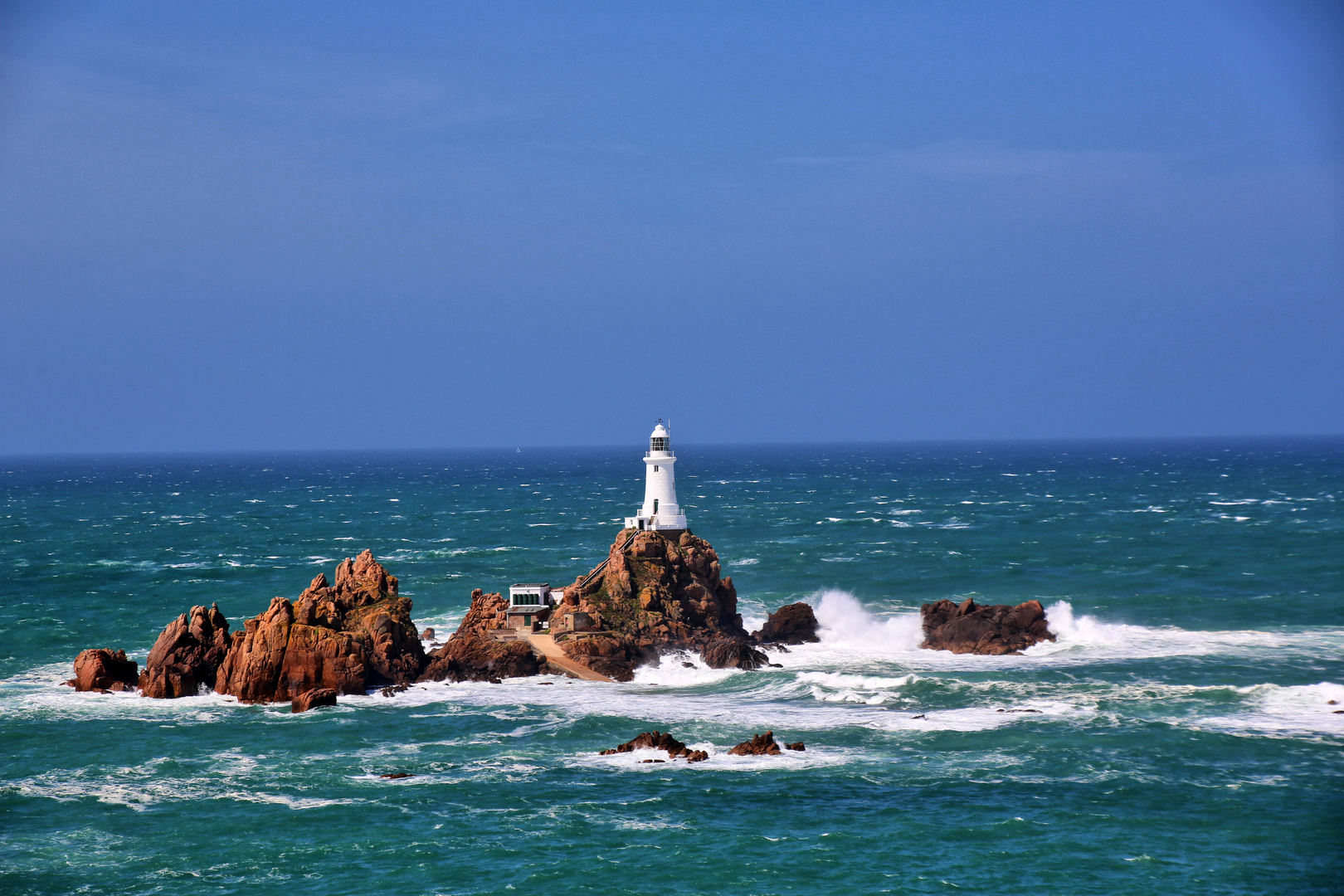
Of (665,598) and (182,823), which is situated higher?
(665,598)

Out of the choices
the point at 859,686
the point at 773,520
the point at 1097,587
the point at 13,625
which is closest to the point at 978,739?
the point at 859,686

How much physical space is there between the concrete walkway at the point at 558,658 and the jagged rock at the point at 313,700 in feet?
36.0

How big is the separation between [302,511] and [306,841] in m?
134

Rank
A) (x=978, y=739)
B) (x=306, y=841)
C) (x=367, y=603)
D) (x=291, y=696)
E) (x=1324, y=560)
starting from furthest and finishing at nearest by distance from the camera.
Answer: (x=1324, y=560), (x=367, y=603), (x=291, y=696), (x=978, y=739), (x=306, y=841)

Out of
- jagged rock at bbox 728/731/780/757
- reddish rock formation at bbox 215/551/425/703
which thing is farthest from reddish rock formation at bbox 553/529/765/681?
jagged rock at bbox 728/731/780/757

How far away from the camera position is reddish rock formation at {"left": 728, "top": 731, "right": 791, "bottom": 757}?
4547 cm

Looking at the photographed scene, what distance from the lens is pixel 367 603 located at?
61.7 m

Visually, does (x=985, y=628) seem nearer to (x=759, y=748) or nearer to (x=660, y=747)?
(x=759, y=748)

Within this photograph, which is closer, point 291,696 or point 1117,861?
point 1117,861

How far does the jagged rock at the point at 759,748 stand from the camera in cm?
4547

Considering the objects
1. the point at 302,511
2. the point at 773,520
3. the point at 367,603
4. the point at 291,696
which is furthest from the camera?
the point at 302,511

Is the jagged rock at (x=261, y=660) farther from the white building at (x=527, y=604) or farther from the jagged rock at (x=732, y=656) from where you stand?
the jagged rock at (x=732, y=656)

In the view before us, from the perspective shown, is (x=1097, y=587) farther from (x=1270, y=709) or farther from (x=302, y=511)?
(x=302, y=511)

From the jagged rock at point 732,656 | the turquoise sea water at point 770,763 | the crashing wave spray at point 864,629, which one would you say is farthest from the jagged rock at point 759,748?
the crashing wave spray at point 864,629
